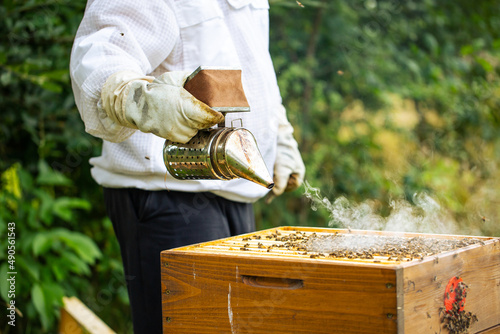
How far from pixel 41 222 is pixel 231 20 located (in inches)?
79.1

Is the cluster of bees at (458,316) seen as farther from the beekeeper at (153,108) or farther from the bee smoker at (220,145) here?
the beekeeper at (153,108)

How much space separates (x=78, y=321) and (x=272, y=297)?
181 centimetres

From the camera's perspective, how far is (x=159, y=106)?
1.32 m

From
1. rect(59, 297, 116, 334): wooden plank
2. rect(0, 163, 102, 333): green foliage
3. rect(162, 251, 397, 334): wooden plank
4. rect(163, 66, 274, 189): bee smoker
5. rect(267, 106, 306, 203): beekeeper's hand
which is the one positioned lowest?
rect(59, 297, 116, 334): wooden plank

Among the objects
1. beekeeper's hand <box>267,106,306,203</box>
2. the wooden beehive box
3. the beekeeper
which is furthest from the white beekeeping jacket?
the wooden beehive box

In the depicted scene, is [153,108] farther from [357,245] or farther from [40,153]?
[40,153]

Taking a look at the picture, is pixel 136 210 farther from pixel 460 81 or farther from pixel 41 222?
pixel 460 81

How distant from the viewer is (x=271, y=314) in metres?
1.23

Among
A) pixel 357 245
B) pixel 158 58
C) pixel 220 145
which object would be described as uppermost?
pixel 158 58

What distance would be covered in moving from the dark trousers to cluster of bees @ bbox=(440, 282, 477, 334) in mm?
759

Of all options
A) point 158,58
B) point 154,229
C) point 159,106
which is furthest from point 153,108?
point 154,229

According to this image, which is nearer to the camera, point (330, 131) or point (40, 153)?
point (40, 153)

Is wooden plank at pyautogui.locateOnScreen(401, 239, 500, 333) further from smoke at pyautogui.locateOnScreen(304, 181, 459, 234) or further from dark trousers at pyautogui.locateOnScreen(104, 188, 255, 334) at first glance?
dark trousers at pyautogui.locateOnScreen(104, 188, 255, 334)

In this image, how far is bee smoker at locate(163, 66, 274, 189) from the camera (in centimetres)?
130
